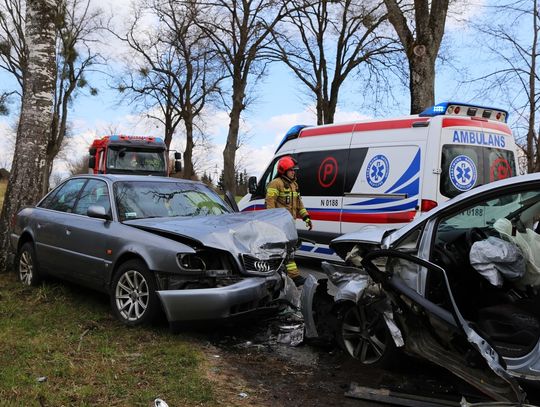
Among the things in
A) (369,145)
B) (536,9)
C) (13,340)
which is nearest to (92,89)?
(536,9)

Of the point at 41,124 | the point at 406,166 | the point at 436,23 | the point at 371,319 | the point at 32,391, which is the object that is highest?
the point at 436,23

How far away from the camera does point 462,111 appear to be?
7.14 metres

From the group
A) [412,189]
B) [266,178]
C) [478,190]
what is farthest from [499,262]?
[266,178]

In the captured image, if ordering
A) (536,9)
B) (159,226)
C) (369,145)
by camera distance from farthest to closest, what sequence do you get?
(536,9)
(369,145)
(159,226)

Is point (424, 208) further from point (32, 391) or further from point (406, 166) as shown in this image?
point (32, 391)

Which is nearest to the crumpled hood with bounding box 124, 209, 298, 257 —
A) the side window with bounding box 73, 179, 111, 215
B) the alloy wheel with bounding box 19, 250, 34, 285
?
the side window with bounding box 73, 179, 111, 215

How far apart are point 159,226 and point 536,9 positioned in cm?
1870

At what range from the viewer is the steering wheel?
3.90m

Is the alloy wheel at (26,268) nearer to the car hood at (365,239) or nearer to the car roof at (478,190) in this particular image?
the car hood at (365,239)

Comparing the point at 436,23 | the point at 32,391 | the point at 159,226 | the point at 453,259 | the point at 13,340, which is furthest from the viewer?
the point at 436,23

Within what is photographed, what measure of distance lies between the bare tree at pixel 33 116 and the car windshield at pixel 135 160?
741cm

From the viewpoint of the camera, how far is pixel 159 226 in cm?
505

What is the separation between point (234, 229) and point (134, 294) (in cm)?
114

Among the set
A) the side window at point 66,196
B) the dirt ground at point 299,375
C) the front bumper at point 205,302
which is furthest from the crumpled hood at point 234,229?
the side window at point 66,196
